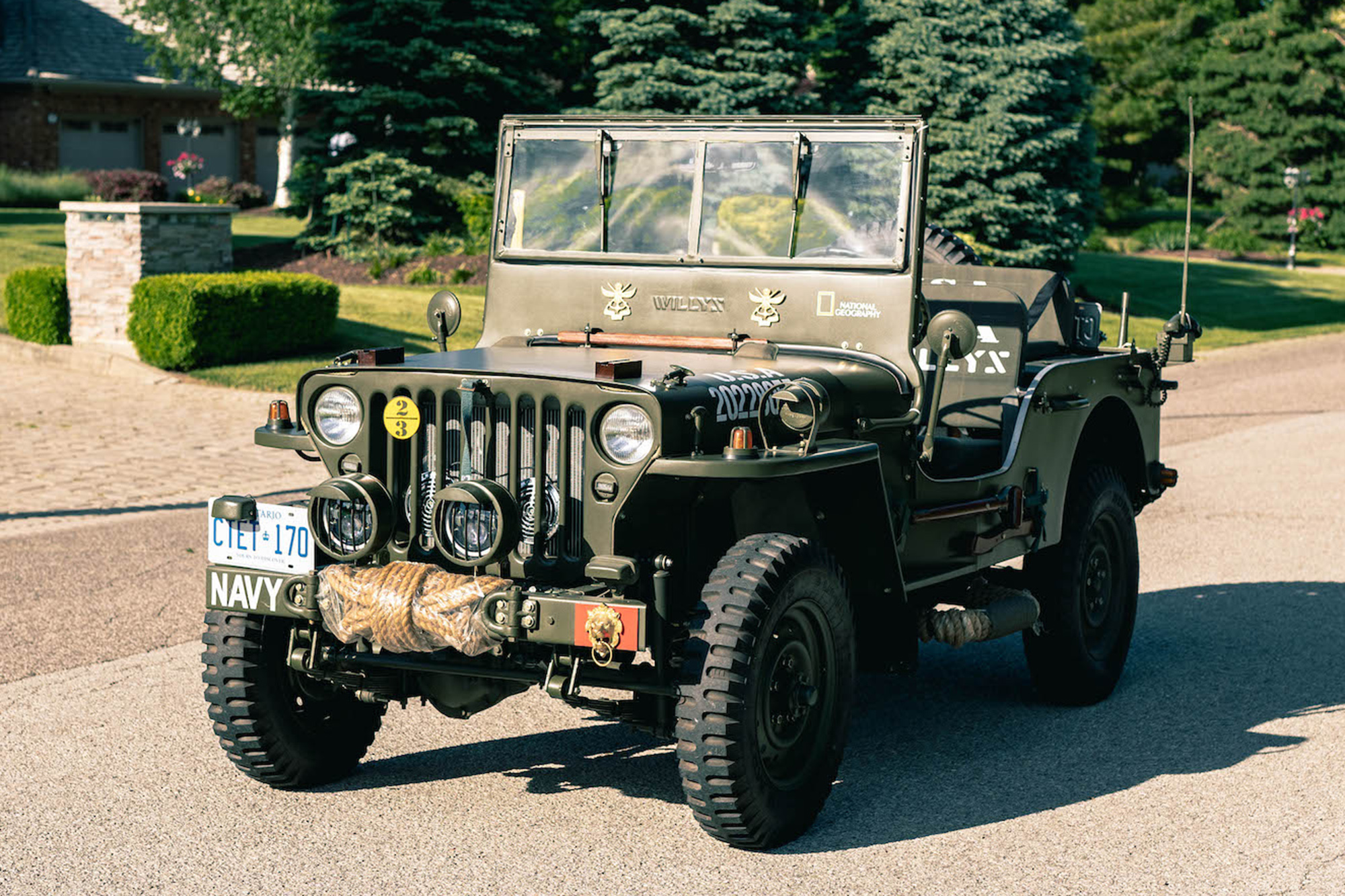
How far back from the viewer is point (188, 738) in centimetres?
616

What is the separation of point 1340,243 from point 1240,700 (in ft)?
158

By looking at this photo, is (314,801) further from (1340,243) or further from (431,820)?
(1340,243)

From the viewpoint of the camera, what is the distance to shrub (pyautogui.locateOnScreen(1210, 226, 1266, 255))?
49219mm

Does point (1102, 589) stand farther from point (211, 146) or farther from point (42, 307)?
point (211, 146)

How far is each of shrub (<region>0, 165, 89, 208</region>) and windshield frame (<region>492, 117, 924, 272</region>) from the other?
29456mm

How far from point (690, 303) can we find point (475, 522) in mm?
1628

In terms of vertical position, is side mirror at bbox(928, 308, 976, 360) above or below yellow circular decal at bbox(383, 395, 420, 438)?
above

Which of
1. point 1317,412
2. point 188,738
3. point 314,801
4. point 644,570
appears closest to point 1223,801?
point 644,570

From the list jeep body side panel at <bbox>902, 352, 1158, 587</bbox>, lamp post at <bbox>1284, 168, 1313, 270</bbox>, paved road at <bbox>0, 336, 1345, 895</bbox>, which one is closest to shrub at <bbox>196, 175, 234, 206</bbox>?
lamp post at <bbox>1284, 168, 1313, 270</bbox>

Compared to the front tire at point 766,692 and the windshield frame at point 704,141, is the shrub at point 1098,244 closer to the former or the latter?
the windshield frame at point 704,141

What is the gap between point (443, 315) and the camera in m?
6.40

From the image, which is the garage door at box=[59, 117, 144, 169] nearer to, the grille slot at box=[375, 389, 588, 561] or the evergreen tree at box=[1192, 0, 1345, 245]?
the evergreen tree at box=[1192, 0, 1345, 245]

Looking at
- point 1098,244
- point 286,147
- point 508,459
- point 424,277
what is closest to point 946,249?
point 508,459

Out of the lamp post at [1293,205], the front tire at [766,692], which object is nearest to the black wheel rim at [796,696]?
the front tire at [766,692]
